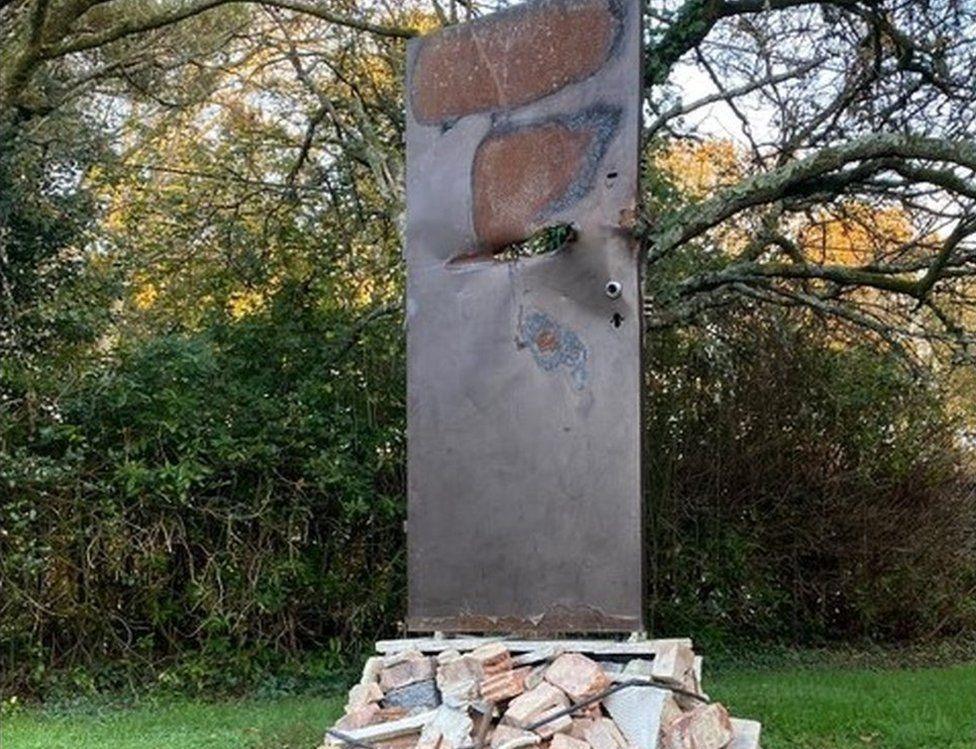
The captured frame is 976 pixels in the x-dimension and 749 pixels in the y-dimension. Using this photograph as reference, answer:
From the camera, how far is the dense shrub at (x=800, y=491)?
7559 mm

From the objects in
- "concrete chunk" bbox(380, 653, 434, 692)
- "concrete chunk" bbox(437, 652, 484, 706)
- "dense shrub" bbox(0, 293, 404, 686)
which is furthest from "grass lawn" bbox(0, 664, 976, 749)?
"concrete chunk" bbox(437, 652, 484, 706)

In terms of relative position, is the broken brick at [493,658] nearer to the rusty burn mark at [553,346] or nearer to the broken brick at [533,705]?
the broken brick at [533,705]

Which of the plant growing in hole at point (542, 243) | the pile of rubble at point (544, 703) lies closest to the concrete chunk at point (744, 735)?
the pile of rubble at point (544, 703)

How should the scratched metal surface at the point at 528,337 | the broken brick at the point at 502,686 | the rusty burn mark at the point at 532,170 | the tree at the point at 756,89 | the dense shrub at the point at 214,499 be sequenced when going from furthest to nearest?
the dense shrub at the point at 214,499 < the tree at the point at 756,89 < the rusty burn mark at the point at 532,170 < the scratched metal surface at the point at 528,337 < the broken brick at the point at 502,686

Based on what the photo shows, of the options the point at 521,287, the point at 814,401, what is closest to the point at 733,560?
the point at 814,401

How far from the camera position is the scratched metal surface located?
269 cm

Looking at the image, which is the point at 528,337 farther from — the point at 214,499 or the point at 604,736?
the point at 214,499

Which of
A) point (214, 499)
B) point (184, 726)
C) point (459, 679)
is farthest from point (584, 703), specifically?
point (214, 499)

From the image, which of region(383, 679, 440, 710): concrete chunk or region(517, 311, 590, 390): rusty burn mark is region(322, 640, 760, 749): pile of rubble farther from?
region(517, 311, 590, 390): rusty burn mark

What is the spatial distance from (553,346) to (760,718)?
2.69 meters

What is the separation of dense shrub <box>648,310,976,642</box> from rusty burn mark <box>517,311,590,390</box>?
15.1ft

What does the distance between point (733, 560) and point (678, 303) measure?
2353mm

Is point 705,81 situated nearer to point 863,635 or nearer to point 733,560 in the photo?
point 733,560

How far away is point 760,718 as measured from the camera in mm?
4766
